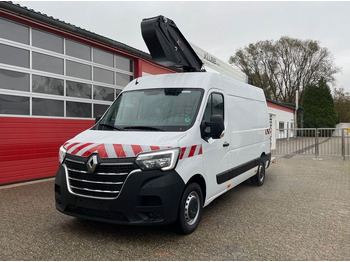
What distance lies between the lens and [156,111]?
4.30 metres

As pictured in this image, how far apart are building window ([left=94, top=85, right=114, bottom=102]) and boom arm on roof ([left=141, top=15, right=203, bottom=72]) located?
4.10 metres

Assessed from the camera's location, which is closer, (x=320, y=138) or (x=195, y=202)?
(x=195, y=202)

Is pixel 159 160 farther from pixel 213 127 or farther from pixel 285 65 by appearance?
pixel 285 65

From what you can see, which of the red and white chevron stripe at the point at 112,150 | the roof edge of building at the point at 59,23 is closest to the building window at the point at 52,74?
the roof edge of building at the point at 59,23

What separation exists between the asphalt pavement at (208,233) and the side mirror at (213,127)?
1381 millimetres

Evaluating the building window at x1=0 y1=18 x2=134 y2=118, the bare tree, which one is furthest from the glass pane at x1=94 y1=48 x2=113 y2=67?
the bare tree

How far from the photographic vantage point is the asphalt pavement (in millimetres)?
3381

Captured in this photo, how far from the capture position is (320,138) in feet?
43.4

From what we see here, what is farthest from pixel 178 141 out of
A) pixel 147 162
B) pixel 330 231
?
pixel 330 231

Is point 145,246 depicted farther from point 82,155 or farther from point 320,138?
point 320,138

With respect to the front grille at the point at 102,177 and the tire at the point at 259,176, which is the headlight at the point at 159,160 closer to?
the front grille at the point at 102,177

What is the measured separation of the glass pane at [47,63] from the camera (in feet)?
24.3

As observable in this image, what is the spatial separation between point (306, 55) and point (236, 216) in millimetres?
39140

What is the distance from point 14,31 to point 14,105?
71.2 inches
